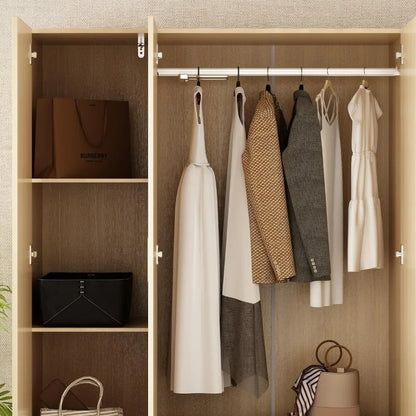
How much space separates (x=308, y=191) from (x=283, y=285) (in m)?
0.53

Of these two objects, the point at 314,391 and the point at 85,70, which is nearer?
the point at 314,391

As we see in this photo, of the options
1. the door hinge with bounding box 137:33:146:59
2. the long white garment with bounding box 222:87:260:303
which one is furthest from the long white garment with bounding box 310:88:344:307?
the door hinge with bounding box 137:33:146:59

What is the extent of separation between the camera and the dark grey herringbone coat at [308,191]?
2879 mm

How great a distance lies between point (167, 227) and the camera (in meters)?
3.18

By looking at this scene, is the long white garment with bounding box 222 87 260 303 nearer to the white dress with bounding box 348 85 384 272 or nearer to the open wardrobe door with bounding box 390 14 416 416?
the white dress with bounding box 348 85 384 272

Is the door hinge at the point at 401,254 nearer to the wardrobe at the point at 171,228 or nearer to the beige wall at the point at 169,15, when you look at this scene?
the wardrobe at the point at 171,228

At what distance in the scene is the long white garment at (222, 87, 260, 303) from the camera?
117 inches

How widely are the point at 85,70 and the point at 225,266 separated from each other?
3.67ft

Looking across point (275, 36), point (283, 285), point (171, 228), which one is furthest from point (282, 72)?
point (283, 285)

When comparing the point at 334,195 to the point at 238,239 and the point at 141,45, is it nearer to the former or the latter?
the point at 238,239

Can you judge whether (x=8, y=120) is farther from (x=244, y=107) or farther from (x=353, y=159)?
(x=353, y=159)

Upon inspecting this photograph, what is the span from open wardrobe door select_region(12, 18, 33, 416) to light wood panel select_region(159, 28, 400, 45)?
0.60 metres

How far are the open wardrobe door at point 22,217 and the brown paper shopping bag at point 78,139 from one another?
0.25ft

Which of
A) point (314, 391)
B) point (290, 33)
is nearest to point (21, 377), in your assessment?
point (314, 391)
